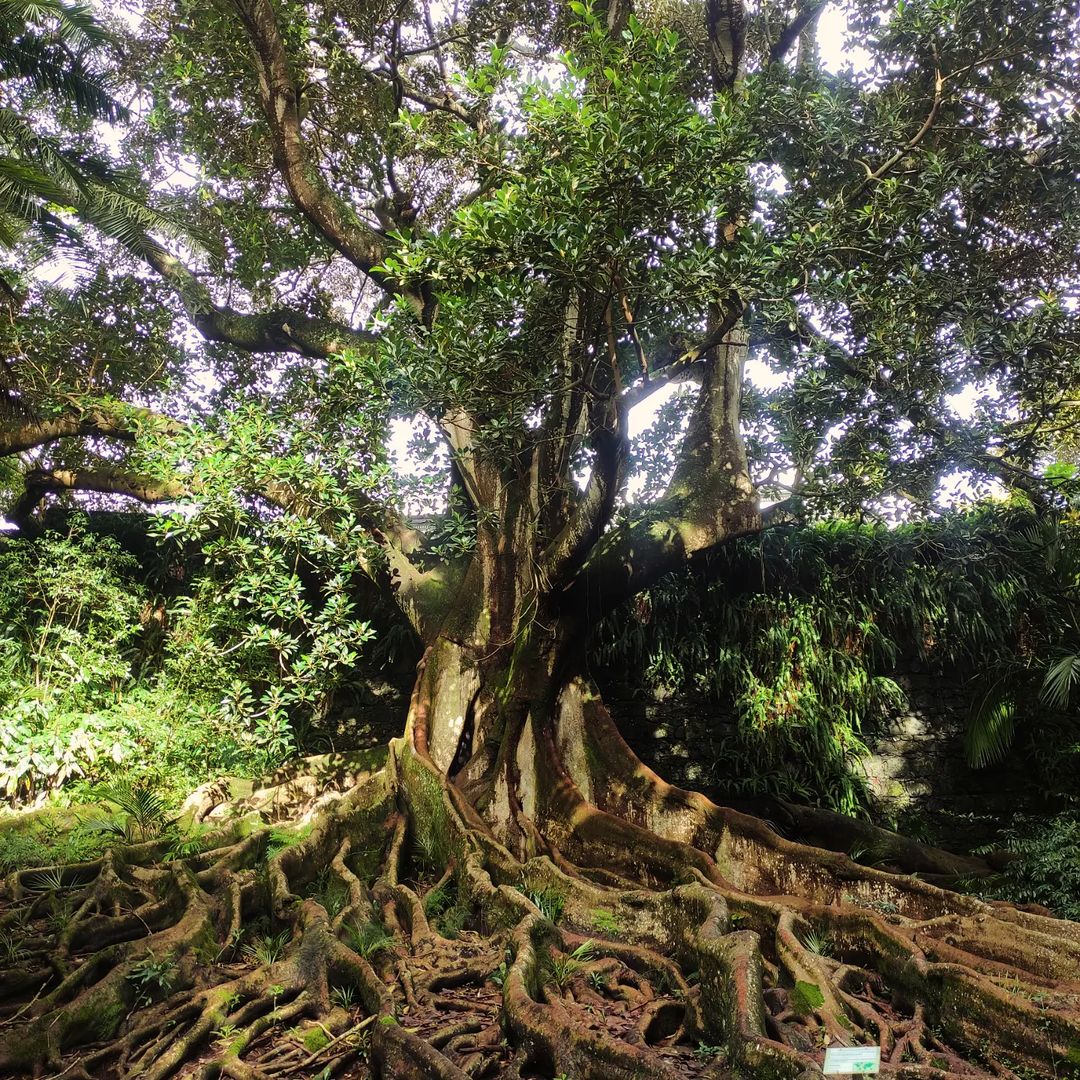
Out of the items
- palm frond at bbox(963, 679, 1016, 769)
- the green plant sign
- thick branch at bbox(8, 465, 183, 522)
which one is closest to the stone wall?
palm frond at bbox(963, 679, 1016, 769)

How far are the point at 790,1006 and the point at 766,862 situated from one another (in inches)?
75.6

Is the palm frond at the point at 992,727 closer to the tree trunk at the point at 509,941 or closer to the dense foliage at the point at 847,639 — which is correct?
the dense foliage at the point at 847,639

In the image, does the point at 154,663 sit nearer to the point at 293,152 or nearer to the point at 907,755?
the point at 293,152

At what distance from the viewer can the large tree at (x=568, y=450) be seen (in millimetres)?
3320

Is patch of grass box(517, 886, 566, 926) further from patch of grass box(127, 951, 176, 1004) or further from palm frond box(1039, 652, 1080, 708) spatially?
palm frond box(1039, 652, 1080, 708)

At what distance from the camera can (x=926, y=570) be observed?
7.65m

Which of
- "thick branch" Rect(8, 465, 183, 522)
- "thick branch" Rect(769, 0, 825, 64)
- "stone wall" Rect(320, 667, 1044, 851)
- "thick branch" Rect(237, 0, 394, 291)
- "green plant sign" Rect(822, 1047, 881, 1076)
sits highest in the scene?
"thick branch" Rect(769, 0, 825, 64)

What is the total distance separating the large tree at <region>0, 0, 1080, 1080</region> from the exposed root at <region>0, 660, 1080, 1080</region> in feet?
0.07

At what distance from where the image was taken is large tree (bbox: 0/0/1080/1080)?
3.32 meters

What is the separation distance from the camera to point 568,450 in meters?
6.16

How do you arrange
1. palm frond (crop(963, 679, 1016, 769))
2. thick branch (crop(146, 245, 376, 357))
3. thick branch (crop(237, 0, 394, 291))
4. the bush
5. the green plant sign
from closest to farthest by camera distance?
the green plant sign
the bush
thick branch (crop(237, 0, 394, 291))
palm frond (crop(963, 679, 1016, 769))
thick branch (crop(146, 245, 376, 357))

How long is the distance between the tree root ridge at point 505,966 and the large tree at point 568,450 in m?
0.02

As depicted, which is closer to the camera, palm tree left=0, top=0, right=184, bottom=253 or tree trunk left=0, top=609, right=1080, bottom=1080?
tree trunk left=0, top=609, right=1080, bottom=1080

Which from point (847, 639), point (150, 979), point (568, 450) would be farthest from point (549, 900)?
point (847, 639)
